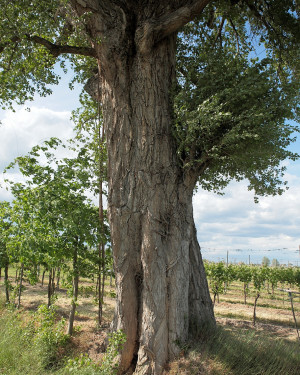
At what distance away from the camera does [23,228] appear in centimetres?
657

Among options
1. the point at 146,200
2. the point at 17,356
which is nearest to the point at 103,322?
the point at 17,356

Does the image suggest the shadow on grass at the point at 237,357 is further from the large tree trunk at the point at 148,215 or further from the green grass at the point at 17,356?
the green grass at the point at 17,356

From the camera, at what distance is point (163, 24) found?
5.38m

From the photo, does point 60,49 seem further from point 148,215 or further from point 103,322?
point 103,322

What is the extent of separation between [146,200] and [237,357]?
2889 millimetres

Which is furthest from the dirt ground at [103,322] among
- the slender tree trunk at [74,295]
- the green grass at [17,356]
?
the green grass at [17,356]

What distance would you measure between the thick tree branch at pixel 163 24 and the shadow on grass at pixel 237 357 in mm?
5317

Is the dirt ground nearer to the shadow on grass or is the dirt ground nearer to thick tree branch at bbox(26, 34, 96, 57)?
the shadow on grass

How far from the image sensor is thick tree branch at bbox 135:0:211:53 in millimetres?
5340

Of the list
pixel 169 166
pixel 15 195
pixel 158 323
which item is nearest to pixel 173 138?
pixel 169 166

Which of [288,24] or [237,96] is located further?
[288,24]

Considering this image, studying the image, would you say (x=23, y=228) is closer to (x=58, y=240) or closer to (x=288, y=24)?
(x=58, y=240)

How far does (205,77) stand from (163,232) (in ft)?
9.73

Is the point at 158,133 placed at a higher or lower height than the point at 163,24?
lower
